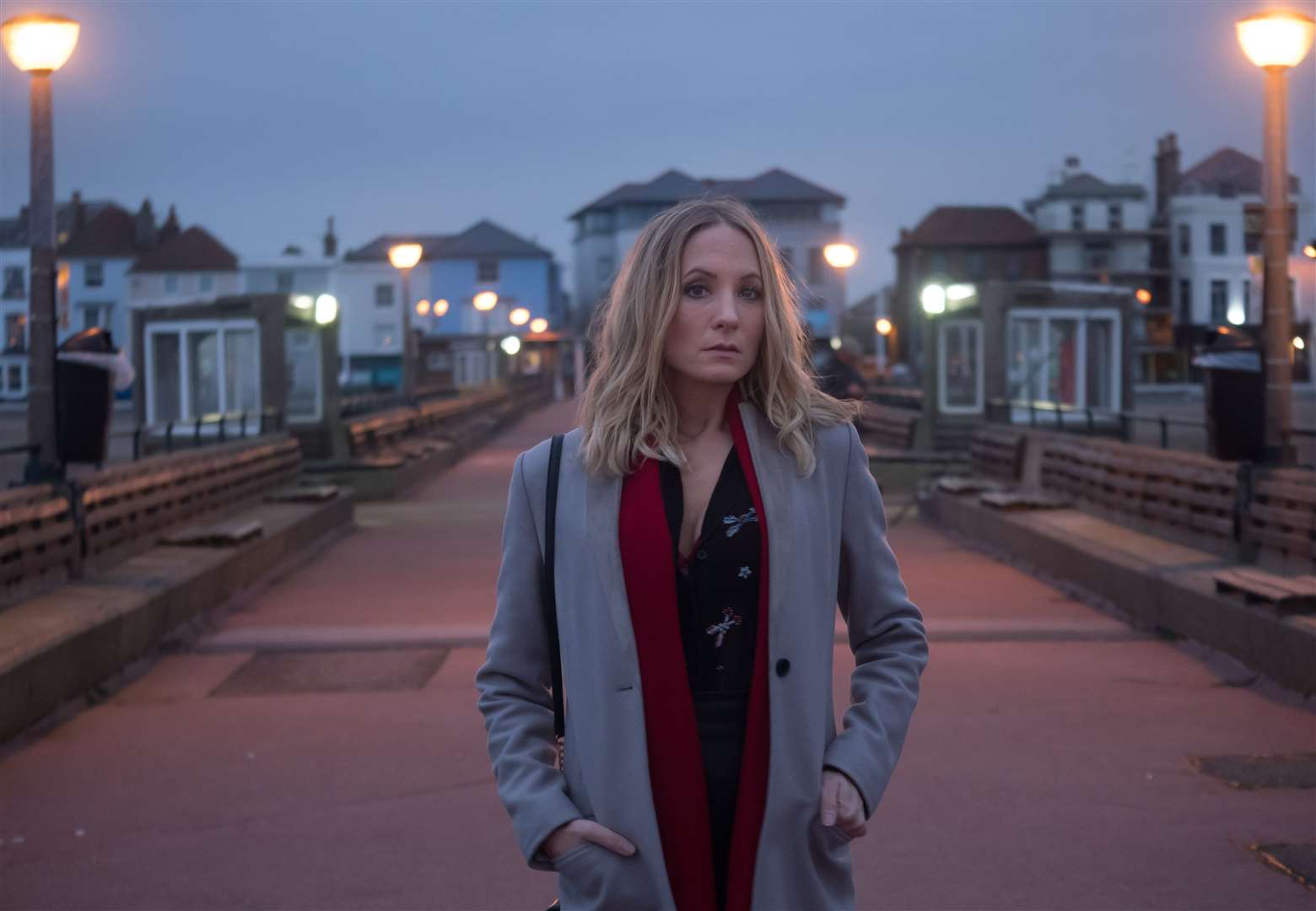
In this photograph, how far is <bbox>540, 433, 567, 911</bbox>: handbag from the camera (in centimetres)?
282

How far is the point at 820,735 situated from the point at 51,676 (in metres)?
6.41

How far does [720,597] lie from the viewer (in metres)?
2.70

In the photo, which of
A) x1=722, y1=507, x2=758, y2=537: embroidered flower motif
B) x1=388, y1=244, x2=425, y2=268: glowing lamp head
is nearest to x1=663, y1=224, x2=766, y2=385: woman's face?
x1=722, y1=507, x2=758, y2=537: embroidered flower motif

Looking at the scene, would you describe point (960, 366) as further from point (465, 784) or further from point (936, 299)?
point (465, 784)

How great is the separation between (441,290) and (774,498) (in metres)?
108

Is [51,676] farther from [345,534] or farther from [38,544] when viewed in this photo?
[345,534]

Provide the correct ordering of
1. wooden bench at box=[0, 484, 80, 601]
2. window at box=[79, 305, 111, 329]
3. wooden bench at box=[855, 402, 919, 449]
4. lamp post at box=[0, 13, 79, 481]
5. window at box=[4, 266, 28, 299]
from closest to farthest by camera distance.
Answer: wooden bench at box=[0, 484, 80, 601] → lamp post at box=[0, 13, 79, 481] → wooden bench at box=[855, 402, 919, 449] → window at box=[4, 266, 28, 299] → window at box=[79, 305, 111, 329]

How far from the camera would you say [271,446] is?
20.1m

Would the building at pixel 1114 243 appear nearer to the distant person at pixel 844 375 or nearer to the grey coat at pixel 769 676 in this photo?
the distant person at pixel 844 375

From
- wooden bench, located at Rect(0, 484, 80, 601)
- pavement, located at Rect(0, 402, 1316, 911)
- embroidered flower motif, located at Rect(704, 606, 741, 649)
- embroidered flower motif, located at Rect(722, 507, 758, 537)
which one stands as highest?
embroidered flower motif, located at Rect(722, 507, 758, 537)

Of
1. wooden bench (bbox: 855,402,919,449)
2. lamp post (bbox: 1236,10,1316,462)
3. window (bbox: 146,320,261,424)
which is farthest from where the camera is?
wooden bench (bbox: 855,402,919,449)

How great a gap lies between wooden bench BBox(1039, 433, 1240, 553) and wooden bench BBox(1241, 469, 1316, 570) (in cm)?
28

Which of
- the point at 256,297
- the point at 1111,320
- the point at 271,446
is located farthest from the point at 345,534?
the point at 1111,320

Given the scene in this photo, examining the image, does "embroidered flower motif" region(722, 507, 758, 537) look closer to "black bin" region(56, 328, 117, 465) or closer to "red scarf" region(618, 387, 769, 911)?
"red scarf" region(618, 387, 769, 911)
